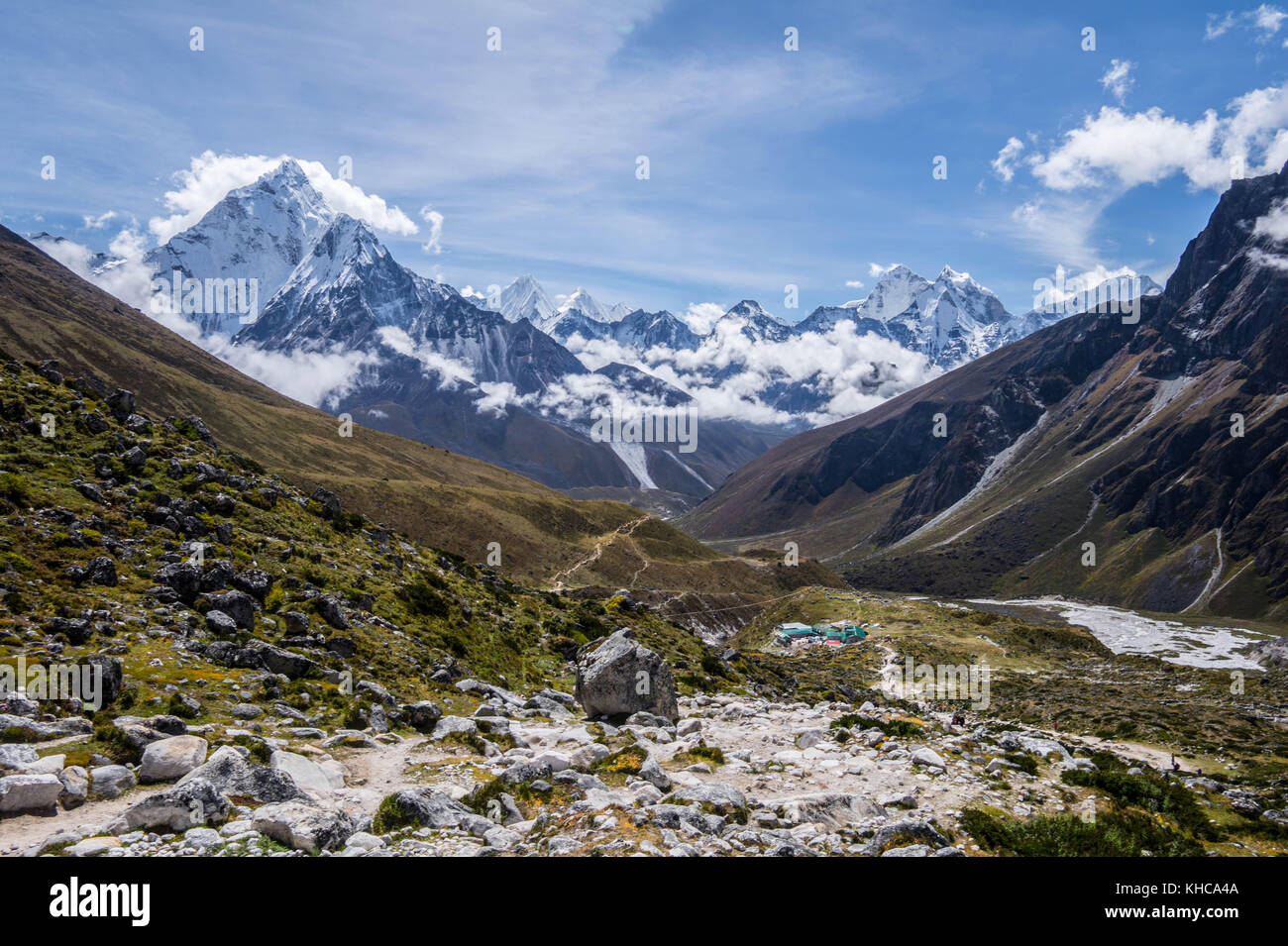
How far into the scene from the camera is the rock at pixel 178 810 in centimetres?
1067

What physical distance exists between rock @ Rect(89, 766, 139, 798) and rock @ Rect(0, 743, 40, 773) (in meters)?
1.09

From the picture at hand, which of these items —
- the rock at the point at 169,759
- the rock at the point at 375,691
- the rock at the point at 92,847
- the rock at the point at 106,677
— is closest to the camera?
the rock at the point at 92,847

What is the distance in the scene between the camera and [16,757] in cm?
1259

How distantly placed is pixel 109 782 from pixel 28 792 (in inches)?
52.9

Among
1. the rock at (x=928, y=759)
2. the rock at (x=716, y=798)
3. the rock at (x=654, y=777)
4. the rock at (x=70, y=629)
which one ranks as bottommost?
the rock at (x=928, y=759)

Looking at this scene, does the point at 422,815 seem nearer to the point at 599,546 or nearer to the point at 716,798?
the point at 716,798

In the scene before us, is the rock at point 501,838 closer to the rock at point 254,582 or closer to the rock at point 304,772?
the rock at point 304,772

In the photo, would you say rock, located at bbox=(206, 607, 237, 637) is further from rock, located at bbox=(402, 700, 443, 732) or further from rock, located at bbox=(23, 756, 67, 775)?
rock, located at bbox=(23, 756, 67, 775)

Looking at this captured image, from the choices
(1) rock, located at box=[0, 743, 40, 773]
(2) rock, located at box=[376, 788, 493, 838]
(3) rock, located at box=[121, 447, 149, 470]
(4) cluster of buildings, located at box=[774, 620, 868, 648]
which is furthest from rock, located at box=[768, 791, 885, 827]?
(4) cluster of buildings, located at box=[774, 620, 868, 648]

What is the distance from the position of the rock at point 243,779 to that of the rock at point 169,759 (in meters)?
1.25

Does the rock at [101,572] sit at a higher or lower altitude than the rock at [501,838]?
higher

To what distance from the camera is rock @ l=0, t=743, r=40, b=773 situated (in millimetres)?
12289
